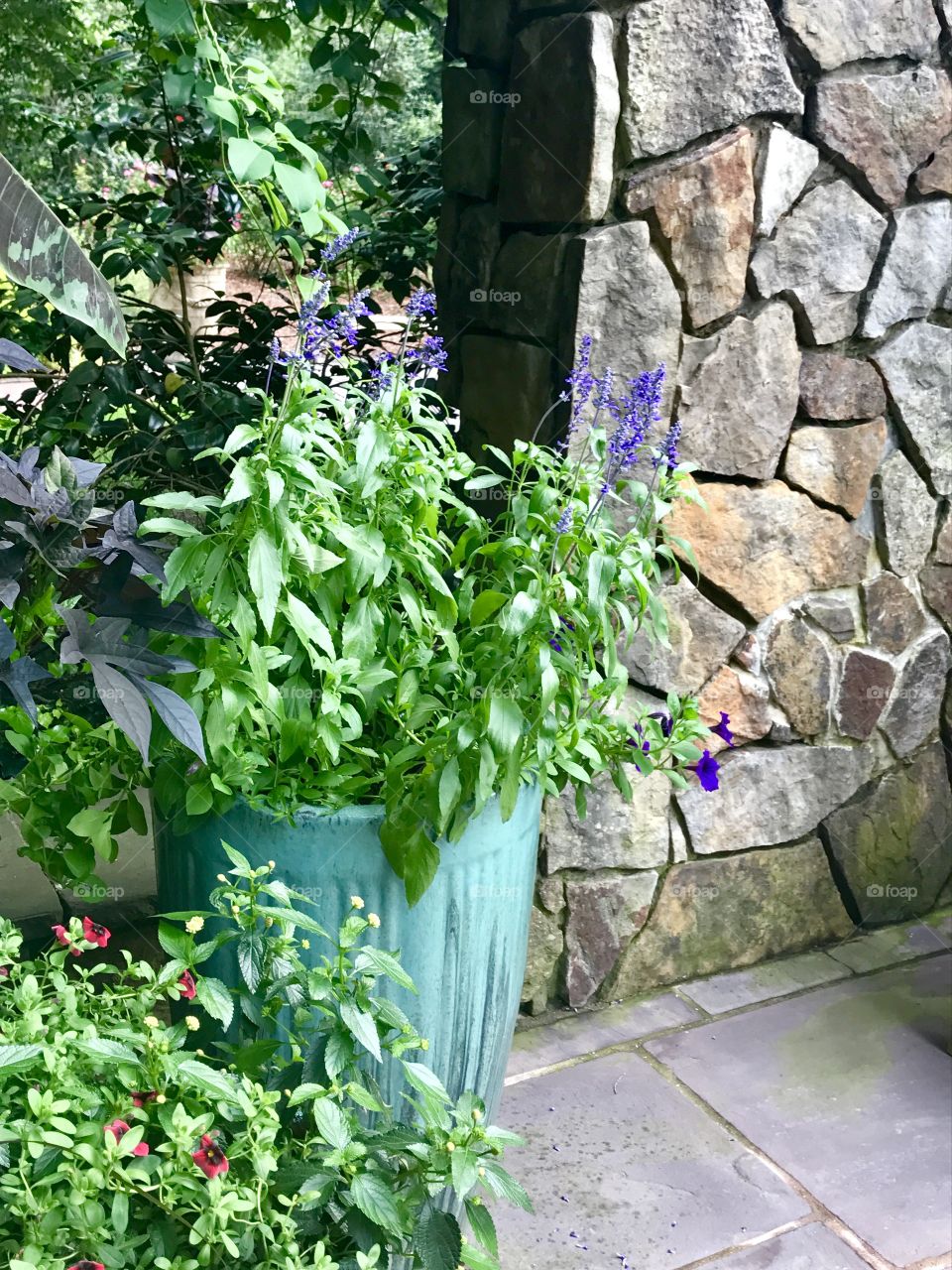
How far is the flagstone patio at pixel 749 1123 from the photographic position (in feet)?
6.43

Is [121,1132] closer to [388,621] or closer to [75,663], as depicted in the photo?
[75,663]

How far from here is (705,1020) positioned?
253cm

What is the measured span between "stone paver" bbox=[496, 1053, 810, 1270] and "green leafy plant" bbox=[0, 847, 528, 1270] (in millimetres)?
595

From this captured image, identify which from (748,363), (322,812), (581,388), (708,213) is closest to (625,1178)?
(322,812)

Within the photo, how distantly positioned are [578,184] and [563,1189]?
1621mm

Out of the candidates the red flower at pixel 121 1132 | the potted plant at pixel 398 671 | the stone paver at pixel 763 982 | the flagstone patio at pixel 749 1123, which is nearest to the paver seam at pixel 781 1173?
the flagstone patio at pixel 749 1123

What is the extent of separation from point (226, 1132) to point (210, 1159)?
0.60 feet

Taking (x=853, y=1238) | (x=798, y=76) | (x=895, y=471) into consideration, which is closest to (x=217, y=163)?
(x=798, y=76)

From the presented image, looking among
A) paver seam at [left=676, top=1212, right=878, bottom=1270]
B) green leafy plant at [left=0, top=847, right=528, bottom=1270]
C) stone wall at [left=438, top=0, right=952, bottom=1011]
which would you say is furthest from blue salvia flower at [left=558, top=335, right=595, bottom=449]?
paver seam at [left=676, top=1212, right=878, bottom=1270]

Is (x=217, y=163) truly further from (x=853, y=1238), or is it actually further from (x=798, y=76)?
(x=853, y=1238)

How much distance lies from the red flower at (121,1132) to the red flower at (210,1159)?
0.18 ft

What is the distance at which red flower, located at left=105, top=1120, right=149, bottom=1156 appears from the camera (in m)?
Result: 1.22

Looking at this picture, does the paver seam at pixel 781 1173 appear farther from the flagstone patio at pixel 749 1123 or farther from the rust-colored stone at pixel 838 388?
the rust-colored stone at pixel 838 388

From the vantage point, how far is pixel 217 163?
9.20ft
